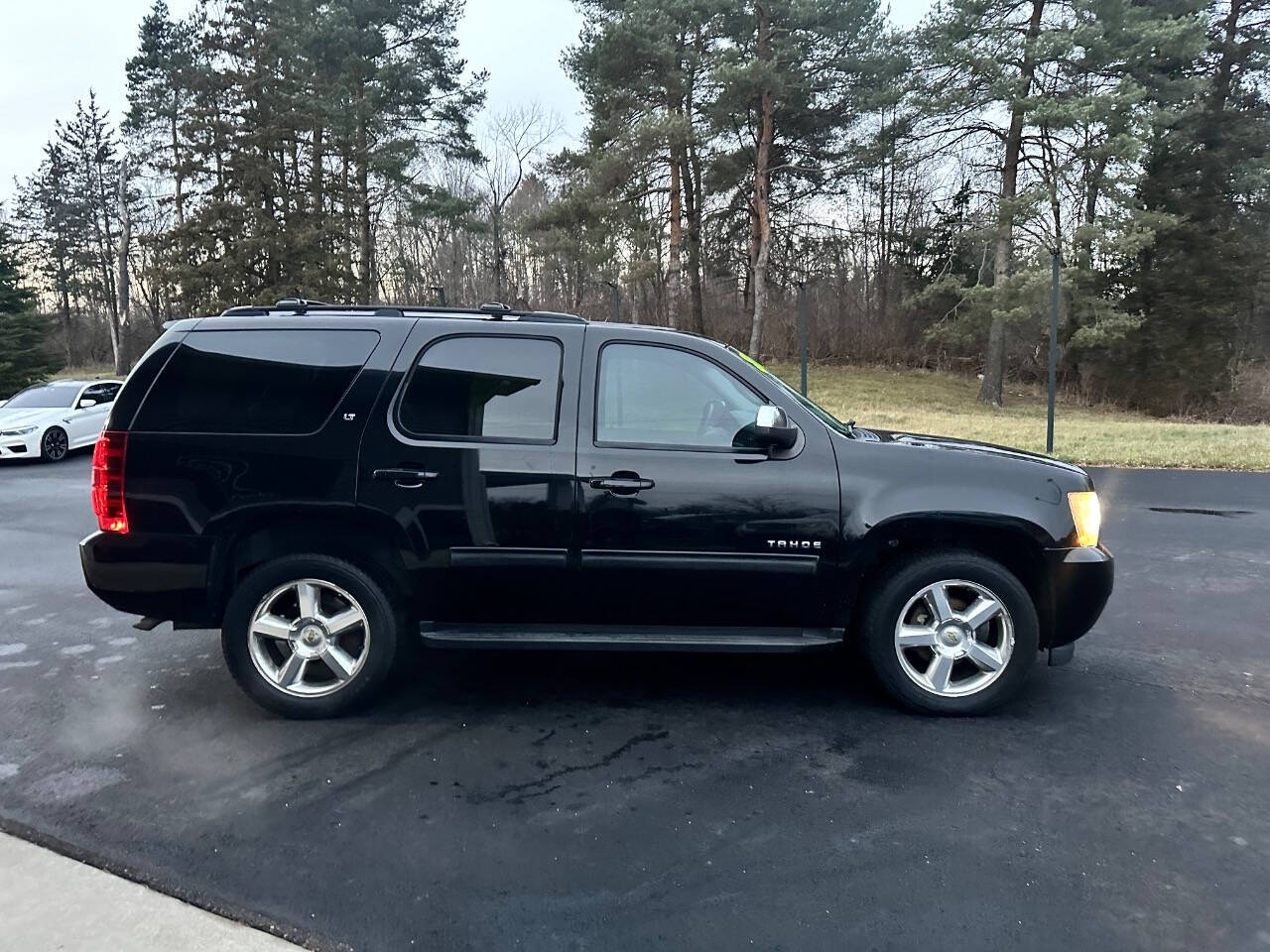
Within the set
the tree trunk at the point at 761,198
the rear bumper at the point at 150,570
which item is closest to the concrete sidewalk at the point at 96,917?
the rear bumper at the point at 150,570

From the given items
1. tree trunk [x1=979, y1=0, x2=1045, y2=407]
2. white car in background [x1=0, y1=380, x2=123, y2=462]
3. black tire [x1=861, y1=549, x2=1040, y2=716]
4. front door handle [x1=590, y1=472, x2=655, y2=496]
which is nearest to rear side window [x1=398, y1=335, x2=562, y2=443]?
front door handle [x1=590, y1=472, x2=655, y2=496]

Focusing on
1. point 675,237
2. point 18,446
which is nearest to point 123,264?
point 675,237

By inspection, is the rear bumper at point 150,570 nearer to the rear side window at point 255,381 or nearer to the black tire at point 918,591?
the rear side window at point 255,381

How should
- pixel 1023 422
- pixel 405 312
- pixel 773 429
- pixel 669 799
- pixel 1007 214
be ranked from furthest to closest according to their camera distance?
pixel 1007 214
pixel 1023 422
pixel 405 312
pixel 773 429
pixel 669 799

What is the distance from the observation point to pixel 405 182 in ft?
102

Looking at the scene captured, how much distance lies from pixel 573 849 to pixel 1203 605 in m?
5.04

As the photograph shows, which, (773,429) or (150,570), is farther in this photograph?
(150,570)

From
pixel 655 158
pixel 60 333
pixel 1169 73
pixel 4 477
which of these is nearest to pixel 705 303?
pixel 655 158

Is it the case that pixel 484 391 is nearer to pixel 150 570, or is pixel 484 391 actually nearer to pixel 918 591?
pixel 150 570

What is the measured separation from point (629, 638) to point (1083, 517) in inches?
85.8

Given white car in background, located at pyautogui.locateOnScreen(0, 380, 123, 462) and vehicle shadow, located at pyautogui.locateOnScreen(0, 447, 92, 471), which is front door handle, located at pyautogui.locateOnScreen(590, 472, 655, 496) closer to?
white car in background, located at pyautogui.locateOnScreen(0, 380, 123, 462)

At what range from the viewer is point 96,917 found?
99.7 inches

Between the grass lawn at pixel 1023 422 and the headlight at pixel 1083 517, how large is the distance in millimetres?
11137

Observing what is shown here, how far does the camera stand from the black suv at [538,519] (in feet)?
12.7
